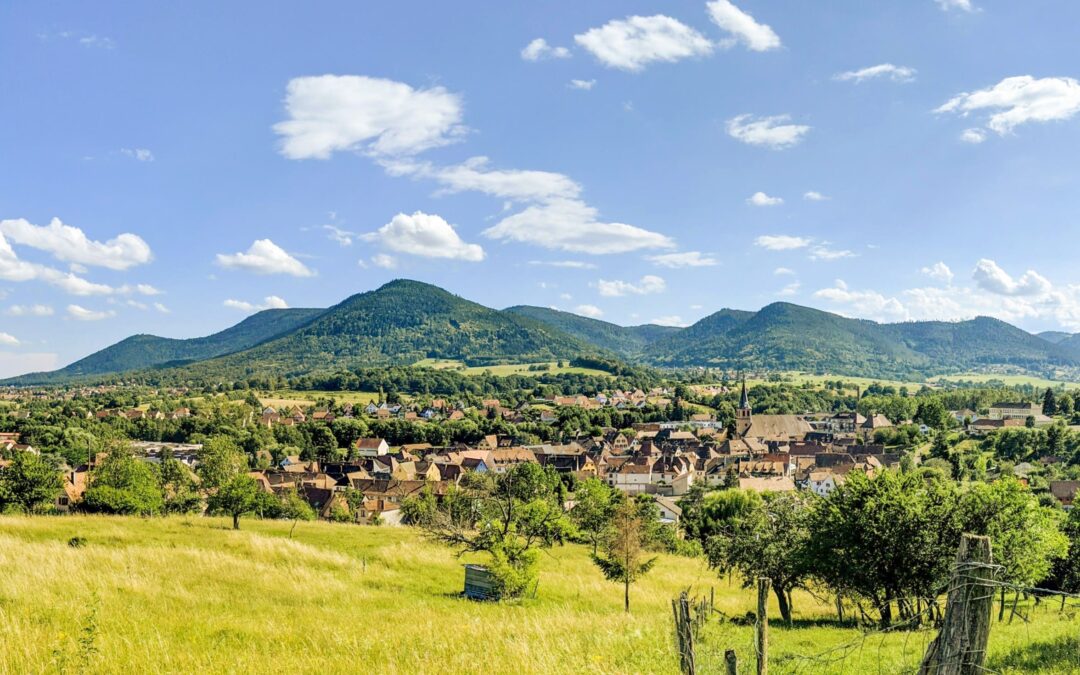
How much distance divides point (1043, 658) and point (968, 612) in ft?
28.8

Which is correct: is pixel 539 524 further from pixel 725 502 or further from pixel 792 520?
pixel 725 502

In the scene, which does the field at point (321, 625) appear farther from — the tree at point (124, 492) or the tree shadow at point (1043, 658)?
the tree at point (124, 492)

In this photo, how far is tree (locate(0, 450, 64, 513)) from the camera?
38625 millimetres

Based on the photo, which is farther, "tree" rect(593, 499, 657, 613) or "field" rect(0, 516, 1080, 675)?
"tree" rect(593, 499, 657, 613)

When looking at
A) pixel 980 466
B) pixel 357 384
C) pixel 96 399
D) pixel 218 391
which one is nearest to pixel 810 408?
pixel 980 466

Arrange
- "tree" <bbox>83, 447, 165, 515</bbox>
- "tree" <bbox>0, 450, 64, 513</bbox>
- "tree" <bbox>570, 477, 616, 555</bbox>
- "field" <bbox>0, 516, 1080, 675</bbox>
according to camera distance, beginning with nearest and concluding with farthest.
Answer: "field" <bbox>0, 516, 1080, 675</bbox> → "tree" <bbox>83, 447, 165, 515</bbox> → "tree" <bbox>0, 450, 64, 513</bbox> → "tree" <bbox>570, 477, 616, 555</bbox>

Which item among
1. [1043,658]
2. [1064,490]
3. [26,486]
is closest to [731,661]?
[1043,658]

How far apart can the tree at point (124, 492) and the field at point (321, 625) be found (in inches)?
426

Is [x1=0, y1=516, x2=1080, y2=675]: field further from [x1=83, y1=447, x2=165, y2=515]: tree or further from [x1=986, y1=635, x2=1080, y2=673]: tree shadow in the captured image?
[x1=83, y1=447, x2=165, y2=515]: tree

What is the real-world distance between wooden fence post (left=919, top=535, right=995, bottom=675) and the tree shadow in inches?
257

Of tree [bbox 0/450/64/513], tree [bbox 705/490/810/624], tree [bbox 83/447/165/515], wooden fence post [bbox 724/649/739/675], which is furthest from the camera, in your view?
tree [bbox 0/450/64/513]

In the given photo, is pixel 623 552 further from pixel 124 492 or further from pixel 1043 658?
pixel 124 492

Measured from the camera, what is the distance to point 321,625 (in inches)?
385

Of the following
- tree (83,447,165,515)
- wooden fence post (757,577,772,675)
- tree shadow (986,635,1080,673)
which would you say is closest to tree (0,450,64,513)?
tree (83,447,165,515)
